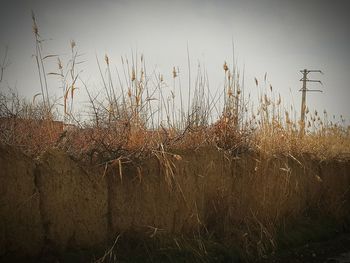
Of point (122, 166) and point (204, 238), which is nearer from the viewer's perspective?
point (122, 166)

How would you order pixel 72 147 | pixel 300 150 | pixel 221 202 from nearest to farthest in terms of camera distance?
pixel 72 147, pixel 221 202, pixel 300 150

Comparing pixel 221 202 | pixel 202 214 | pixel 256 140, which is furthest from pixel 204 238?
pixel 256 140

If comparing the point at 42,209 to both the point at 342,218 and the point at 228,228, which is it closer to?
the point at 228,228

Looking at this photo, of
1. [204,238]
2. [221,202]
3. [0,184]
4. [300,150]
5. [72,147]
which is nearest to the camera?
[0,184]

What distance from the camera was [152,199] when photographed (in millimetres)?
2703

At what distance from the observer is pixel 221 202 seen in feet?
10.2

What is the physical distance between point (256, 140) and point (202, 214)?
110 centimetres

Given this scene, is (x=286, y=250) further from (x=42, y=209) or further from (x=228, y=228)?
(x=42, y=209)

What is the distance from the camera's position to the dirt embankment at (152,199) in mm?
2195

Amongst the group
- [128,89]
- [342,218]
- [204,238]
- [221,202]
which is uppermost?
[128,89]

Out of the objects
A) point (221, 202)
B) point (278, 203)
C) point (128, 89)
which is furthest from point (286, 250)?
point (128, 89)

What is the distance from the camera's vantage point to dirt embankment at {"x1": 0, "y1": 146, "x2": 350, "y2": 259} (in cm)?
220

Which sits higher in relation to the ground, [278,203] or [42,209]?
[42,209]

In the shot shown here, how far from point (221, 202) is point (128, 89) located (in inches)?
53.7
